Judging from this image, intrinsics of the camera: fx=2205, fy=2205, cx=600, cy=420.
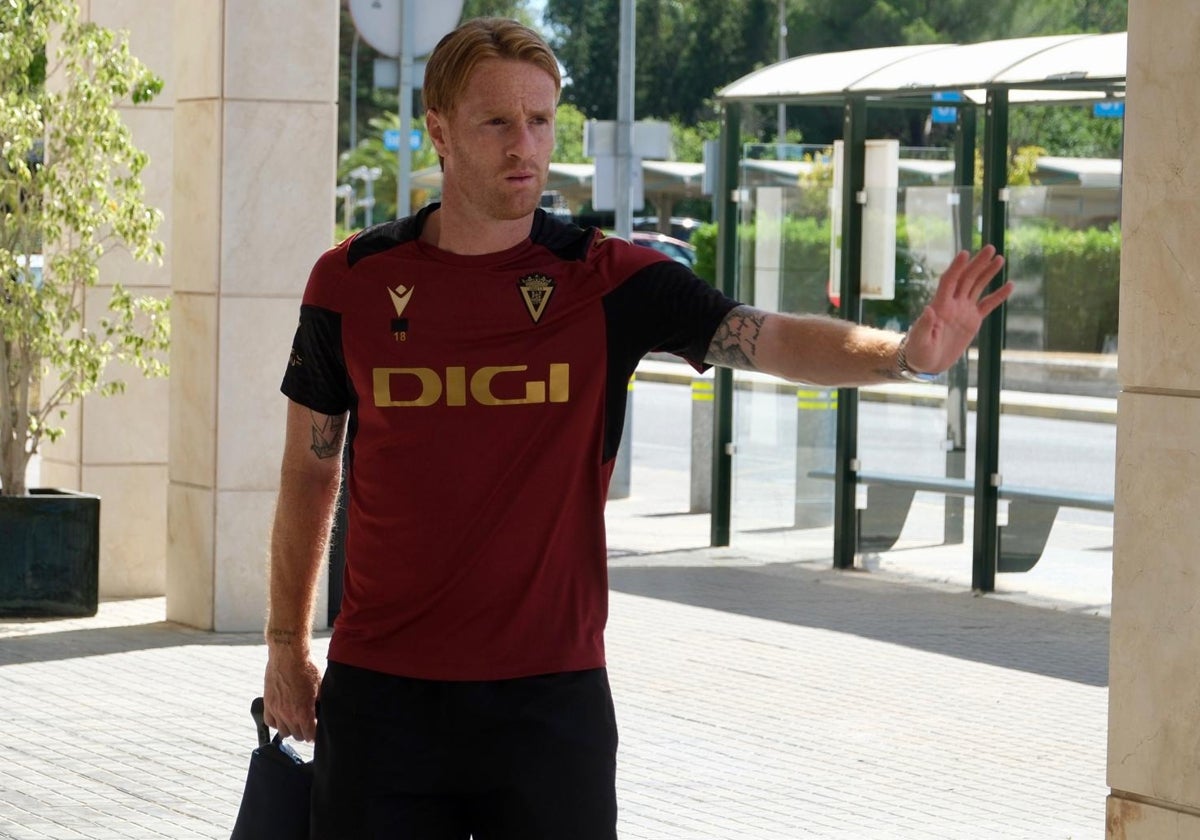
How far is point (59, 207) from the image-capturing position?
9.71 metres

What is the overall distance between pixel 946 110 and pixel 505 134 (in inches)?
365

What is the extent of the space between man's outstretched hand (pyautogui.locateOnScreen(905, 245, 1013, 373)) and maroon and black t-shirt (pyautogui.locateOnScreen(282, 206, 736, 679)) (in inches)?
15.7

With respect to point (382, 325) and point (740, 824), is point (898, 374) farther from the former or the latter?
point (740, 824)

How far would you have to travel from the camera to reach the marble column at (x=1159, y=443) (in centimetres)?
375

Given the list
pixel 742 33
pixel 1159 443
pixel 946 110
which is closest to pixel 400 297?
pixel 1159 443

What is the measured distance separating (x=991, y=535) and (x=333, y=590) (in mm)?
3682

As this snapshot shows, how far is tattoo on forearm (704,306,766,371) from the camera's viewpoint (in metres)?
3.16

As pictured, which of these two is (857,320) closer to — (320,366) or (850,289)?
(850,289)

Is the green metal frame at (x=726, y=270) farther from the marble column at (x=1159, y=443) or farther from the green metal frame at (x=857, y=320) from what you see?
the marble column at (x=1159, y=443)

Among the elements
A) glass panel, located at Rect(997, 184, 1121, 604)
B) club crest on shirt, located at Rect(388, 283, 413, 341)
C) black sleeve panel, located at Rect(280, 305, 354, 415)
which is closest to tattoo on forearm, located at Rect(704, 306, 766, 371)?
club crest on shirt, located at Rect(388, 283, 413, 341)

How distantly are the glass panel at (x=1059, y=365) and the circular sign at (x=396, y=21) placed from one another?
4.28 meters

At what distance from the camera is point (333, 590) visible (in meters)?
9.59

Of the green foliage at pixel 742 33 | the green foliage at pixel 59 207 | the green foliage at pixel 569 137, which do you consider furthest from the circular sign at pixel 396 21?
the green foliage at pixel 569 137

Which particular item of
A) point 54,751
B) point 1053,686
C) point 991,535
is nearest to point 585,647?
point 54,751
